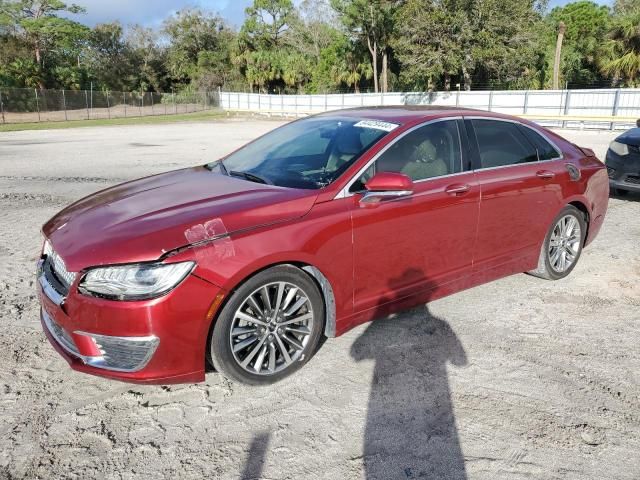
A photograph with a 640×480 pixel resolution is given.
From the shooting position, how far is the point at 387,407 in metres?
3.06

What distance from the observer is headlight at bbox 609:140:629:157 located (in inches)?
323

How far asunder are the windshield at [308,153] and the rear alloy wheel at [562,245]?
205 centimetres

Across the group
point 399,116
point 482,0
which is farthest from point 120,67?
point 399,116

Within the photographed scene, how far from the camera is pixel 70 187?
31.7 feet

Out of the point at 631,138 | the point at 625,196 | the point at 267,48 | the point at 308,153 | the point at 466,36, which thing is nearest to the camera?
the point at 308,153

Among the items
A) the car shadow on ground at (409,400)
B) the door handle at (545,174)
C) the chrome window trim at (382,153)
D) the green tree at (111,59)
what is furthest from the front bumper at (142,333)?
the green tree at (111,59)

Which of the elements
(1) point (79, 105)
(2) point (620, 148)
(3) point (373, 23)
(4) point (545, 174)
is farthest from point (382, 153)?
(3) point (373, 23)

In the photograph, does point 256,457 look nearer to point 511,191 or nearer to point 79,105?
point 511,191

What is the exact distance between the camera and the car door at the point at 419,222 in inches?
139

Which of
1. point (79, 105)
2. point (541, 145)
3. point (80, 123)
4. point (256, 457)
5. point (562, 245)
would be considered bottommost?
point (256, 457)

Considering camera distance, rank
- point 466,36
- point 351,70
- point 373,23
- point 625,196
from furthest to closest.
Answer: point 351,70 < point 373,23 < point 466,36 < point 625,196

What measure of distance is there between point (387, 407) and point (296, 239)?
44.2 inches

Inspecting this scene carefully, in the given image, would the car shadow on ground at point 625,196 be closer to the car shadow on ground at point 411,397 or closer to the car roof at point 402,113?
the car roof at point 402,113

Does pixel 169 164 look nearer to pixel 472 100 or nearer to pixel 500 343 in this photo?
pixel 500 343
